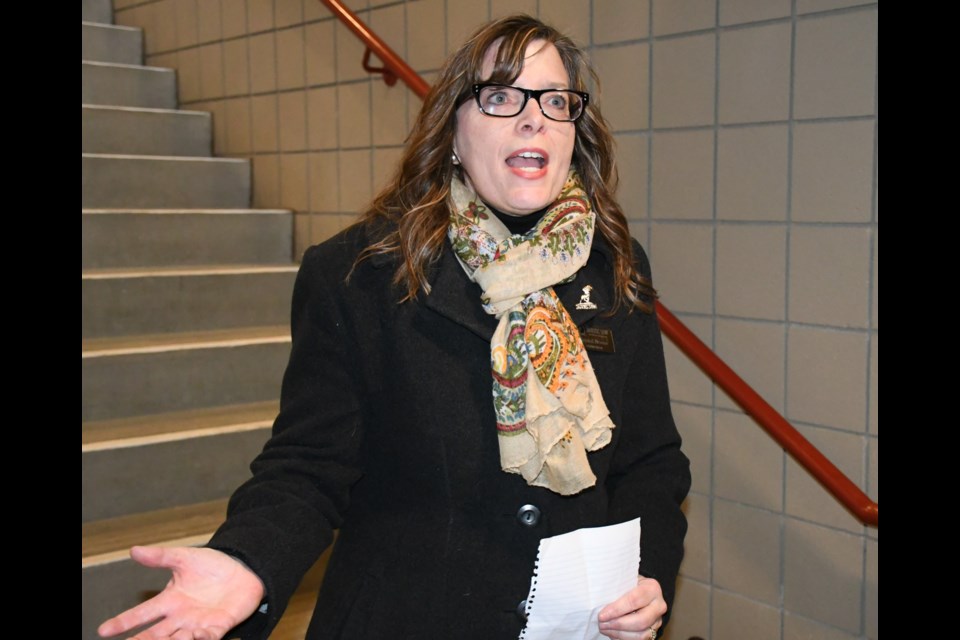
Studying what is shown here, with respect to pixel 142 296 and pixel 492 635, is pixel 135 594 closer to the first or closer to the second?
pixel 142 296

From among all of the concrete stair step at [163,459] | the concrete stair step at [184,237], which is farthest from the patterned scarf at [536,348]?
the concrete stair step at [184,237]

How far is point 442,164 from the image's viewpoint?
1.44m

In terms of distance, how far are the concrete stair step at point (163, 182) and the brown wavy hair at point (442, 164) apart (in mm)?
2475

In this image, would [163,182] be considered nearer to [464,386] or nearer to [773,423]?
[773,423]

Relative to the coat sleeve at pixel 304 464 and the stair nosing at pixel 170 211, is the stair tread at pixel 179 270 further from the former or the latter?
the coat sleeve at pixel 304 464

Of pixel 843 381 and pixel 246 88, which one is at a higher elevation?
pixel 246 88

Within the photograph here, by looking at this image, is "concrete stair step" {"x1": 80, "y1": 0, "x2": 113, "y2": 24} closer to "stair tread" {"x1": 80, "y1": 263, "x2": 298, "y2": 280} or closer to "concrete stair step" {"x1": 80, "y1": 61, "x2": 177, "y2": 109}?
"concrete stair step" {"x1": 80, "y1": 61, "x2": 177, "y2": 109}

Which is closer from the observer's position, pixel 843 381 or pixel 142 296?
pixel 843 381

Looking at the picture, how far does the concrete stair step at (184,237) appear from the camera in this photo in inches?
132

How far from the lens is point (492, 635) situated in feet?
4.32
